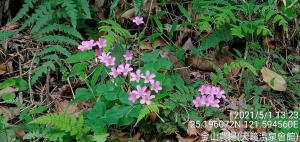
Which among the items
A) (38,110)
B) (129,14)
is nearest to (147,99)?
(38,110)

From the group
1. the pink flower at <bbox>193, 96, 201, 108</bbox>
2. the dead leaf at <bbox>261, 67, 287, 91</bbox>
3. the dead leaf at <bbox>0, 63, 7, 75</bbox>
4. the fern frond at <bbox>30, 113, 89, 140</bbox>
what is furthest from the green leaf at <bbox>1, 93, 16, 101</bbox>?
the dead leaf at <bbox>261, 67, 287, 91</bbox>

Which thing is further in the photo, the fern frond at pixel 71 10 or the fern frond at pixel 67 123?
the fern frond at pixel 71 10

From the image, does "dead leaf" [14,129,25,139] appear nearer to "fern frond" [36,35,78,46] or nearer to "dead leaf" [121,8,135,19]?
"fern frond" [36,35,78,46]

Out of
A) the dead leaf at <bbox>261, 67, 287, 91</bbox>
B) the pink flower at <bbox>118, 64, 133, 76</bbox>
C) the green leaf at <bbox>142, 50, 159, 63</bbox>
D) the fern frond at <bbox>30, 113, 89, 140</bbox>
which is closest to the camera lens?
the fern frond at <bbox>30, 113, 89, 140</bbox>

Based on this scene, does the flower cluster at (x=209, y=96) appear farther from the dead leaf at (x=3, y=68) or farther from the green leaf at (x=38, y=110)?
the dead leaf at (x=3, y=68)

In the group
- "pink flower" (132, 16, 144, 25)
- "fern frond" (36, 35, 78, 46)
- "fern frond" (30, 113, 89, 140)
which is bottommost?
"fern frond" (30, 113, 89, 140)

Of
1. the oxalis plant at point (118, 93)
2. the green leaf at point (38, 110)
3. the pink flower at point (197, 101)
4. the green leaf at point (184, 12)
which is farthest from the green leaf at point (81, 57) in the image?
the green leaf at point (184, 12)

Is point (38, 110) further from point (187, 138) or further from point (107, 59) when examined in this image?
point (187, 138)
